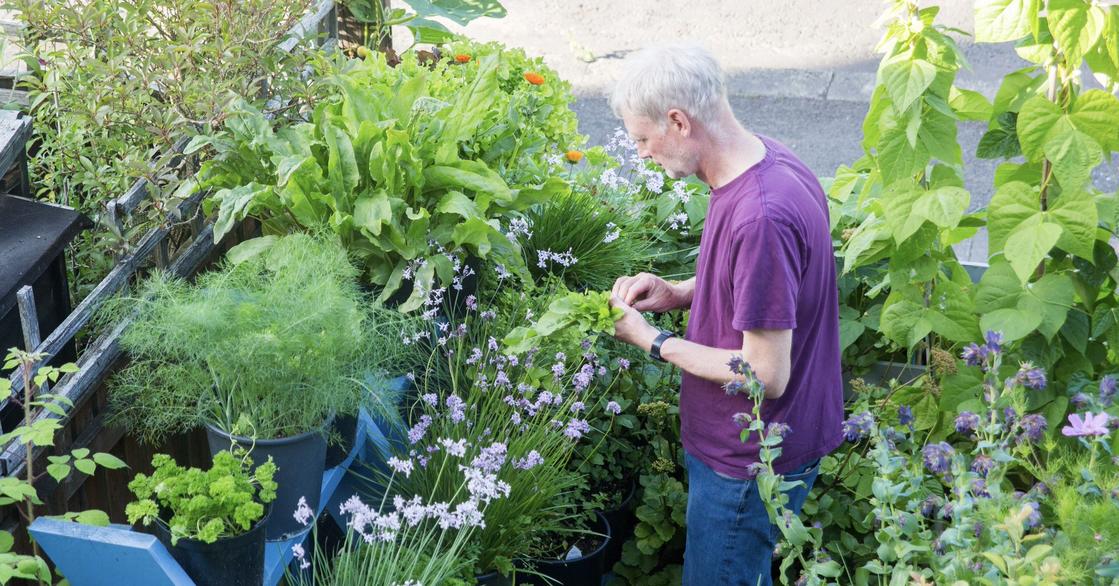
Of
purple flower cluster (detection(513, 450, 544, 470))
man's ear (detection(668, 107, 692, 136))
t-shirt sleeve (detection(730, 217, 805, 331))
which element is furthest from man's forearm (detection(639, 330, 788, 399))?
man's ear (detection(668, 107, 692, 136))

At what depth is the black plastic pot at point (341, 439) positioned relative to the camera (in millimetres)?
2594

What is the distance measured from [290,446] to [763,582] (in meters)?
1.35

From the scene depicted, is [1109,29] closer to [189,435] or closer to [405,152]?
[405,152]

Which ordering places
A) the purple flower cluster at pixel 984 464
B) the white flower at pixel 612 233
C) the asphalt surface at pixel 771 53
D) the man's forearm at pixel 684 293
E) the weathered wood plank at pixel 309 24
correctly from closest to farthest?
the purple flower cluster at pixel 984 464 → the man's forearm at pixel 684 293 → the weathered wood plank at pixel 309 24 → the white flower at pixel 612 233 → the asphalt surface at pixel 771 53

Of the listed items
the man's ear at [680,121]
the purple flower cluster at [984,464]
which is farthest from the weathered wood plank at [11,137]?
the purple flower cluster at [984,464]

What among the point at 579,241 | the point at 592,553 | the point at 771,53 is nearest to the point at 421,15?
the point at 579,241

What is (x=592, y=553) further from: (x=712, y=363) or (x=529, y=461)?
(x=712, y=363)

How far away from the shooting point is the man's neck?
2537mm

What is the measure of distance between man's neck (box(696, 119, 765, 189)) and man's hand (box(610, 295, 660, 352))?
1.30 feet

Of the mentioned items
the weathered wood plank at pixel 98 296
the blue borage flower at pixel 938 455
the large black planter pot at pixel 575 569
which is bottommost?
the large black planter pot at pixel 575 569

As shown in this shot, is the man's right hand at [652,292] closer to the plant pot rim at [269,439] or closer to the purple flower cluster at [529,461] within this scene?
the purple flower cluster at [529,461]

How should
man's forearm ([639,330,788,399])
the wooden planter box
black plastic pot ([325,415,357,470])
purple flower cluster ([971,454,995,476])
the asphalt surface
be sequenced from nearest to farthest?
purple flower cluster ([971,454,995,476]) < the wooden planter box < man's forearm ([639,330,788,399]) < black plastic pot ([325,415,357,470]) < the asphalt surface

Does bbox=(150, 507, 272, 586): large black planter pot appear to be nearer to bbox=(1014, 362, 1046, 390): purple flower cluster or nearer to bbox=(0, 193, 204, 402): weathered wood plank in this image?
bbox=(0, 193, 204, 402): weathered wood plank

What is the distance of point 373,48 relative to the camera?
473 centimetres
